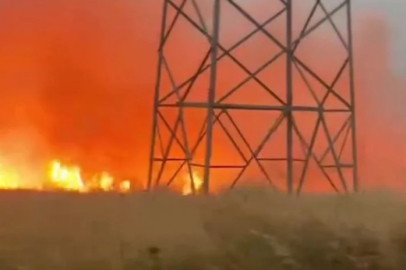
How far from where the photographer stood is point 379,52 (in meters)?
6.52

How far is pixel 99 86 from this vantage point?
6.39 m

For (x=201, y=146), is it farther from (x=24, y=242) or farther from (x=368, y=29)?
(x=24, y=242)

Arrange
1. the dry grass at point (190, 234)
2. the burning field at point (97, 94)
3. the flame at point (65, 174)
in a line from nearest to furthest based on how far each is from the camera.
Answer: the dry grass at point (190, 234) < the flame at point (65, 174) < the burning field at point (97, 94)

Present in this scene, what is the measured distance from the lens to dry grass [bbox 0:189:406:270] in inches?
98.6

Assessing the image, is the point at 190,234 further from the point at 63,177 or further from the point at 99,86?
the point at 99,86

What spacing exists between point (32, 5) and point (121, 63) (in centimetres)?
88

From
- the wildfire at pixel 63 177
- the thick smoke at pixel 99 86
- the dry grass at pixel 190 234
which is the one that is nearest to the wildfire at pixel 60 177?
the wildfire at pixel 63 177

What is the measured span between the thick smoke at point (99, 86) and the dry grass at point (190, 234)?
9.97 feet

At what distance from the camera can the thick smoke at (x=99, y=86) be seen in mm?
6293

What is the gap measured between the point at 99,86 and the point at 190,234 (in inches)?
150

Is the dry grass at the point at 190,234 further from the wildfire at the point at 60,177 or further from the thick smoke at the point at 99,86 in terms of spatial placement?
the thick smoke at the point at 99,86

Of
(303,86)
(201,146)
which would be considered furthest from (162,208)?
(303,86)

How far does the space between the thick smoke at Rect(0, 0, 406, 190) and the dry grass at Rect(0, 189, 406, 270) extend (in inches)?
120

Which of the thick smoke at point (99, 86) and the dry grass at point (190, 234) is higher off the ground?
the thick smoke at point (99, 86)
